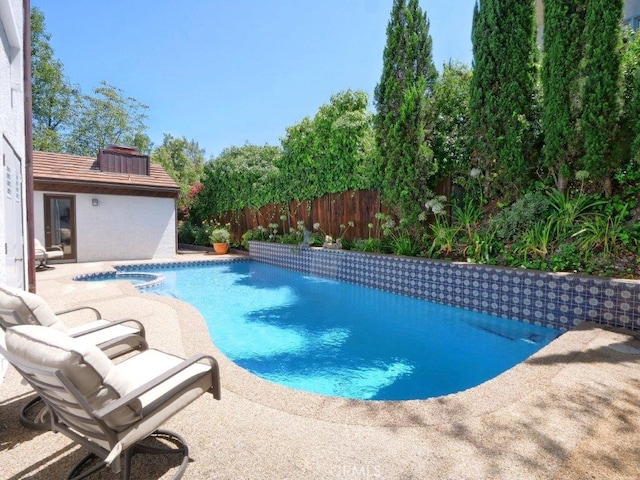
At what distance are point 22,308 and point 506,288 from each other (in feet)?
20.8

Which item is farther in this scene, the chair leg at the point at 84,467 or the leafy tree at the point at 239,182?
the leafy tree at the point at 239,182

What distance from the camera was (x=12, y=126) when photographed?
417cm

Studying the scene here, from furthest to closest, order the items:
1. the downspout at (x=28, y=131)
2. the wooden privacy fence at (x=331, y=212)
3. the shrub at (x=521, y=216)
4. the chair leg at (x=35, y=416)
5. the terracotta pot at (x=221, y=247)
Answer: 1. the terracotta pot at (x=221, y=247)
2. the wooden privacy fence at (x=331, y=212)
3. the shrub at (x=521, y=216)
4. the downspout at (x=28, y=131)
5. the chair leg at (x=35, y=416)

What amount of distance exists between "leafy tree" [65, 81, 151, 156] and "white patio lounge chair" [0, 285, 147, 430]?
25715 mm

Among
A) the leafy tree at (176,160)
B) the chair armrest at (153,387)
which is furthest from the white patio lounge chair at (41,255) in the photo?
the leafy tree at (176,160)

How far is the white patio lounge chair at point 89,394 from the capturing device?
5.11ft

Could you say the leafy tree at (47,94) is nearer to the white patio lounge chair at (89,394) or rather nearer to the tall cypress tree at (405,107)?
the tall cypress tree at (405,107)

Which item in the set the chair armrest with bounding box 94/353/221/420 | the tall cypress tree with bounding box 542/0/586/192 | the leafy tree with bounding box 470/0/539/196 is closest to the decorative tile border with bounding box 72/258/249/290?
the chair armrest with bounding box 94/353/221/420

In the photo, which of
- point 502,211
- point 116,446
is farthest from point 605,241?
point 116,446

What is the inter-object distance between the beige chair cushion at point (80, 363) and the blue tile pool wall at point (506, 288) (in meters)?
5.66

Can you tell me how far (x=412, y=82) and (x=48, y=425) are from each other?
30.7 ft

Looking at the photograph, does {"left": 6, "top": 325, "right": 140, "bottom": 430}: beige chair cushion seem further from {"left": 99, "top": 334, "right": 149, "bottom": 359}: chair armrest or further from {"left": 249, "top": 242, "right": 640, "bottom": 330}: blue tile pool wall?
{"left": 249, "top": 242, "right": 640, "bottom": 330}: blue tile pool wall

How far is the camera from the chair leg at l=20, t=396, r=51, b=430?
7.88ft

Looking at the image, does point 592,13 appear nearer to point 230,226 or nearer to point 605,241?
point 605,241
